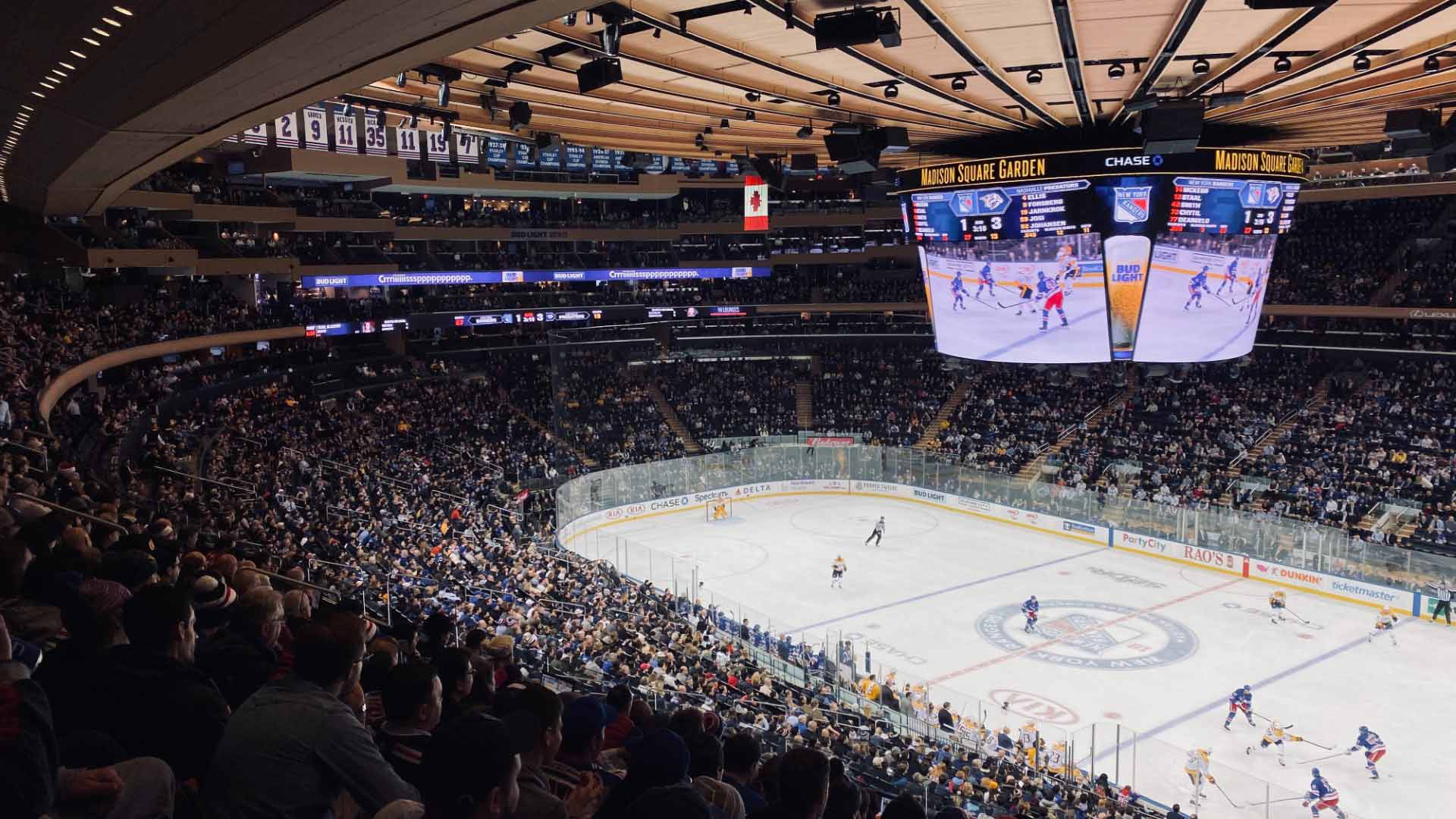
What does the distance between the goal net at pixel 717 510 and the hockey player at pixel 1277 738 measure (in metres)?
18.4

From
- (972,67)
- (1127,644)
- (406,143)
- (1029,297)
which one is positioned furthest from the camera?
(406,143)

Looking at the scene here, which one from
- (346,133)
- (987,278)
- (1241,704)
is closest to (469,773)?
(1241,704)

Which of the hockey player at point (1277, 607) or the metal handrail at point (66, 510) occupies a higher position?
the metal handrail at point (66, 510)

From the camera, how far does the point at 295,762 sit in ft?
9.37

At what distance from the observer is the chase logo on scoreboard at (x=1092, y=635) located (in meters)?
20.2

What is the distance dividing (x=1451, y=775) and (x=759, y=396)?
28663mm

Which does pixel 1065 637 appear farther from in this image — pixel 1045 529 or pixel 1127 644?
pixel 1045 529

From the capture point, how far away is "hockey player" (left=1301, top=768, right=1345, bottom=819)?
43.5 feet

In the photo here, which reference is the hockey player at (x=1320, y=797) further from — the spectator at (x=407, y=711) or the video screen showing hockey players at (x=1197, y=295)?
the spectator at (x=407, y=711)

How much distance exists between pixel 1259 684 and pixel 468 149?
842 inches

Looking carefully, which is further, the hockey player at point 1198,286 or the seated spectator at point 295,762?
the hockey player at point 1198,286

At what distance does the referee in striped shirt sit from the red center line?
163 inches

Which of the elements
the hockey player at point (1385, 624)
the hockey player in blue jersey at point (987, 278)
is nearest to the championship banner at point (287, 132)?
the hockey player in blue jersey at point (987, 278)

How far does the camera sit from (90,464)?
51.4 feet
